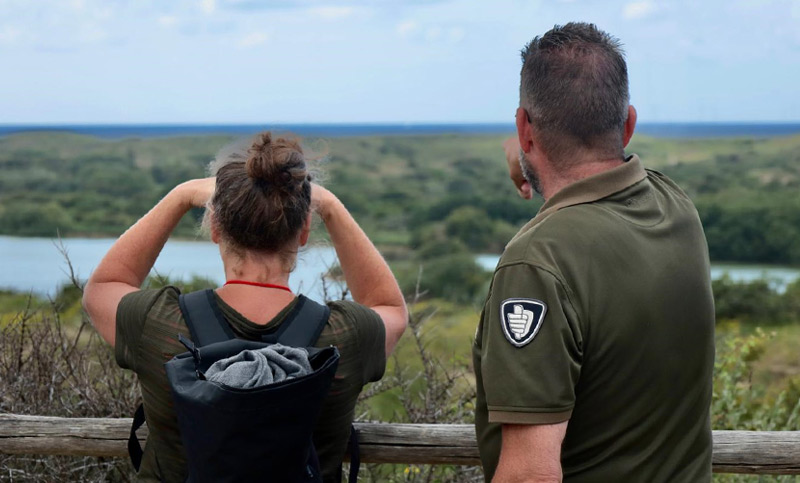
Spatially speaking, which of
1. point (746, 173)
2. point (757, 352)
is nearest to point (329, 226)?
point (757, 352)

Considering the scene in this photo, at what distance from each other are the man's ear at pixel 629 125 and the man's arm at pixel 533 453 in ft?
2.18

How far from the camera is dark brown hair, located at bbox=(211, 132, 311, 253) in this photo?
2.13 meters

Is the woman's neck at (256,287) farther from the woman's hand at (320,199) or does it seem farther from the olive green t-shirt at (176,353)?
the woman's hand at (320,199)

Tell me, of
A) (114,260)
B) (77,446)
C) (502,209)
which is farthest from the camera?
(502,209)

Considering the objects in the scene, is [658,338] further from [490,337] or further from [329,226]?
[329,226]

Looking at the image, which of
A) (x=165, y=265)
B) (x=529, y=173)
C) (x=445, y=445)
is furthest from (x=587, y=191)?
(x=165, y=265)

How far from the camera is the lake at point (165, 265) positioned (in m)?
4.41

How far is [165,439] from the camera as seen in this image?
2.21m

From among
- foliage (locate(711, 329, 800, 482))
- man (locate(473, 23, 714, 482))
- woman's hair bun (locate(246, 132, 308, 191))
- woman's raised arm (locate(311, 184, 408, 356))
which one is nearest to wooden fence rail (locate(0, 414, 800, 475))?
woman's raised arm (locate(311, 184, 408, 356))

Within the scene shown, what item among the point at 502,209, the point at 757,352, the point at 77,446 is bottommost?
the point at 502,209

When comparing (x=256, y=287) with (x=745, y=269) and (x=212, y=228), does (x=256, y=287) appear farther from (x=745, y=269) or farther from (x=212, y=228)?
(x=745, y=269)

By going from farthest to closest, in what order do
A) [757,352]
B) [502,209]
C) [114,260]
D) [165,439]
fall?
1. [502,209]
2. [757,352]
3. [114,260]
4. [165,439]

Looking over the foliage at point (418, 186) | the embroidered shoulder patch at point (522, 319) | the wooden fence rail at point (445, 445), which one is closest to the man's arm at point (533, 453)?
the embroidered shoulder patch at point (522, 319)

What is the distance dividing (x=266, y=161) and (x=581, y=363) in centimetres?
87
